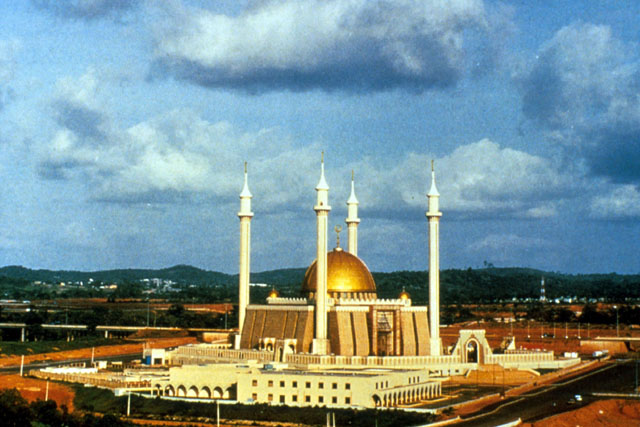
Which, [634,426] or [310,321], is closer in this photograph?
[634,426]

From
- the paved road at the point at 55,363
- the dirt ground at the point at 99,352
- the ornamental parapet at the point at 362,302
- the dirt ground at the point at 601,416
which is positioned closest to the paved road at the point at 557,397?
the dirt ground at the point at 601,416

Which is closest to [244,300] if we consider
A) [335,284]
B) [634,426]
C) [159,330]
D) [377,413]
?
[335,284]

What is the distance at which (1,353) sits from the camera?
385 ft

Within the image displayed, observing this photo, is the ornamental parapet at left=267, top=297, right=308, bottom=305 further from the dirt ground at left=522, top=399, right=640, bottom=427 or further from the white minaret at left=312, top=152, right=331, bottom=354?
the dirt ground at left=522, top=399, right=640, bottom=427

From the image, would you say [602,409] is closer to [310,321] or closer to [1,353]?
[310,321]

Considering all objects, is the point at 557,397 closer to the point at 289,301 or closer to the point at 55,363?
the point at 289,301

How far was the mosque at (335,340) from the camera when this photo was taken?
7606 centimetres

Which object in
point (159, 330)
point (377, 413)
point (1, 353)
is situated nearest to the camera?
point (377, 413)

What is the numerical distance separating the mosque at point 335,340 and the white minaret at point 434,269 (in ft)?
0.30

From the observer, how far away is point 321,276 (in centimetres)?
8625

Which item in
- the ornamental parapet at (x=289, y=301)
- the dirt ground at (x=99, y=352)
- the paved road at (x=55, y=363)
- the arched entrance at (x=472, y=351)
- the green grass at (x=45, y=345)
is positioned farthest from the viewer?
the green grass at (x=45, y=345)

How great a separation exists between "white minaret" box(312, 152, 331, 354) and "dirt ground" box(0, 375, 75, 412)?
20.5 metres

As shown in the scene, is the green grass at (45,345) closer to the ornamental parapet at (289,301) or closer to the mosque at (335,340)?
the mosque at (335,340)

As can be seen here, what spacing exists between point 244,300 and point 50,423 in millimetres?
35533
